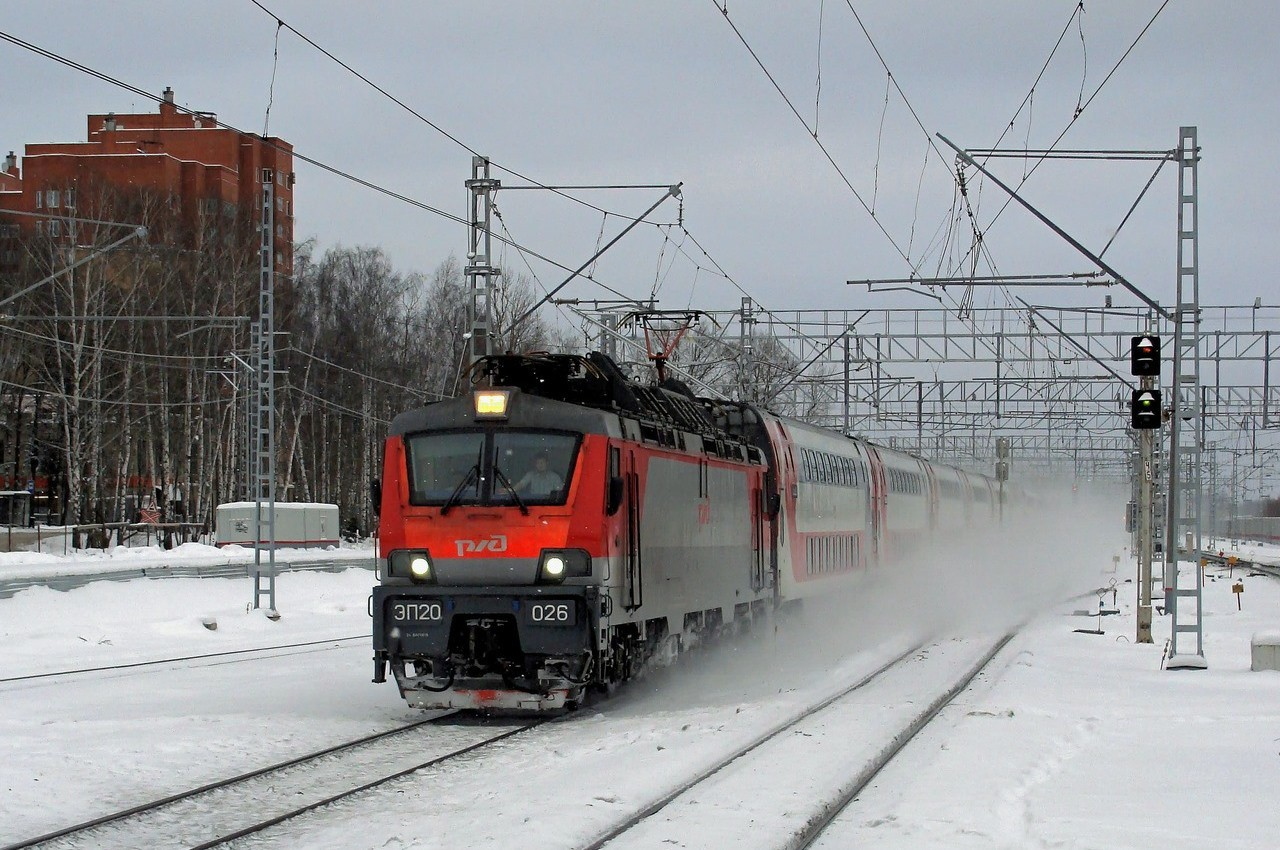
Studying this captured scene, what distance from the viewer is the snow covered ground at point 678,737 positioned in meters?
9.78

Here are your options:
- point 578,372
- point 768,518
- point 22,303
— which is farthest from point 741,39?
point 22,303

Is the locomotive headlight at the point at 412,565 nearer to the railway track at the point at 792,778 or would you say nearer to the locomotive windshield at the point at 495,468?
the locomotive windshield at the point at 495,468

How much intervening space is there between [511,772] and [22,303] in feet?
156

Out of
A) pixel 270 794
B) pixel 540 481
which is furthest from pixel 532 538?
pixel 270 794

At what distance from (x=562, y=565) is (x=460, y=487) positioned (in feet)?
4.10

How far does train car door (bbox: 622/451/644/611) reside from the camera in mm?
14930

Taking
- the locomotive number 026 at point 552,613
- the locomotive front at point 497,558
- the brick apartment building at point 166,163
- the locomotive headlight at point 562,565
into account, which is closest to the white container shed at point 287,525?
the brick apartment building at point 166,163

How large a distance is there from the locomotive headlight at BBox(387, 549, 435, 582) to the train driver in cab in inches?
Result: 42.7

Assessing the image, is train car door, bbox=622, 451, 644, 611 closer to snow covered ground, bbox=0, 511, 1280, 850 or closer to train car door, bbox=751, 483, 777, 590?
snow covered ground, bbox=0, 511, 1280, 850

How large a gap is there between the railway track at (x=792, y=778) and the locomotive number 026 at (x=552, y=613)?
1.96 metres

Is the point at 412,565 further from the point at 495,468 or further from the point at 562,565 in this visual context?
the point at 562,565

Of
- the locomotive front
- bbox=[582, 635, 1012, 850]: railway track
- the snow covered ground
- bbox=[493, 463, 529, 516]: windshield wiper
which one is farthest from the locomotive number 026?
bbox=[582, 635, 1012, 850]: railway track

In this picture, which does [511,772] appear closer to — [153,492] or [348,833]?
[348,833]

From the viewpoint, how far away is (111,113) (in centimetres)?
8456
